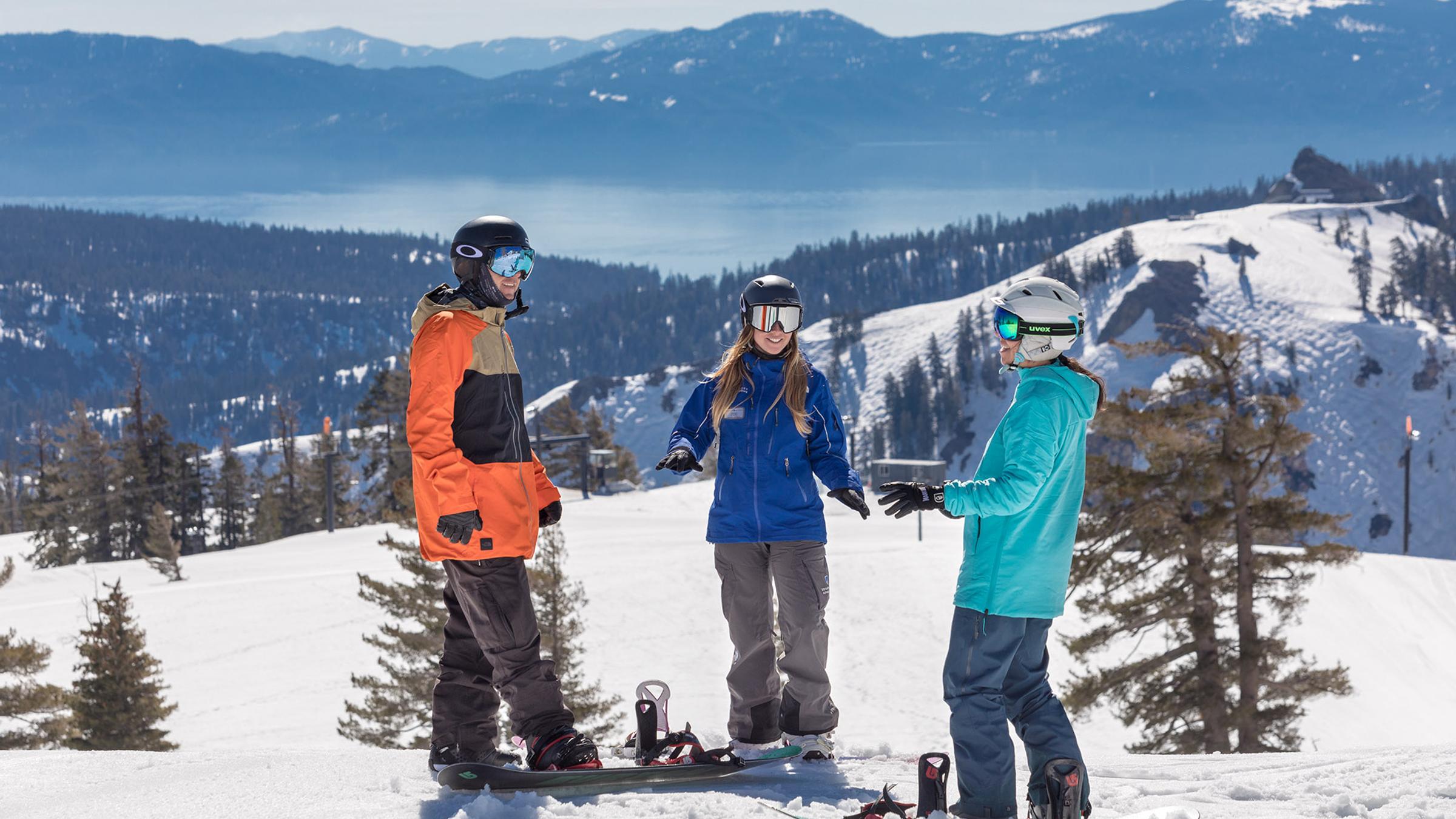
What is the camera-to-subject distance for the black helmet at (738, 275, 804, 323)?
5.67 metres

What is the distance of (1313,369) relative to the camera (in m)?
159

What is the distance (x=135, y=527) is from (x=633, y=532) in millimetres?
29505

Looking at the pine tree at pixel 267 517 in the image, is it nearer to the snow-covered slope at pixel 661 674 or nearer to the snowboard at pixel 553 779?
the snow-covered slope at pixel 661 674

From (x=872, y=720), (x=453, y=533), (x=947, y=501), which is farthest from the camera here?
(x=872, y=720)

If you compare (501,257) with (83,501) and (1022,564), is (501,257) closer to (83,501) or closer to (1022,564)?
(1022,564)

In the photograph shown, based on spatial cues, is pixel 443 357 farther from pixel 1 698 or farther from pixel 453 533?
pixel 1 698

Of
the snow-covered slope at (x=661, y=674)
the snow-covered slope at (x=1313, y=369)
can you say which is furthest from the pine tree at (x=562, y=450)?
the snow-covered slope at (x=1313, y=369)

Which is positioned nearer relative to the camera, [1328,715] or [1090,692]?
[1090,692]

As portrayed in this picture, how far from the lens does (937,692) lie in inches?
853

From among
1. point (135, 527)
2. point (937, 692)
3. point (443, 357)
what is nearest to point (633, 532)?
point (937, 692)

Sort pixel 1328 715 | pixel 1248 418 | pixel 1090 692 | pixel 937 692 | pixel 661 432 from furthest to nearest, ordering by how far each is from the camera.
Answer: pixel 661 432 < pixel 1328 715 < pixel 937 692 < pixel 1090 692 < pixel 1248 418

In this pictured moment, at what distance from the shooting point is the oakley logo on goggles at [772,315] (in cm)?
566

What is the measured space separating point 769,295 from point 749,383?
1.41ft

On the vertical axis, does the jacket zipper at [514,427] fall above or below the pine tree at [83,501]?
above
